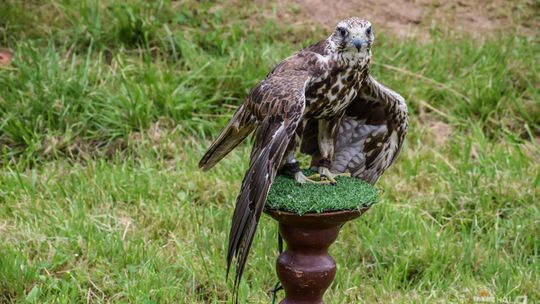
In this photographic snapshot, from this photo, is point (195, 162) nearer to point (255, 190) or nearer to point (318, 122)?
point (318, 122)

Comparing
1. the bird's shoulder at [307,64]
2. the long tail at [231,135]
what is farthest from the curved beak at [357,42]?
the long tail at [231,135]

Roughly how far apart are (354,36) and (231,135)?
64cm

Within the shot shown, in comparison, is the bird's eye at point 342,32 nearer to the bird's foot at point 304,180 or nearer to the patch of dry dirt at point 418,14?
the bird's foot at point 304,180

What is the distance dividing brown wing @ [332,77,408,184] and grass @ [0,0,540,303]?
65 centimetres

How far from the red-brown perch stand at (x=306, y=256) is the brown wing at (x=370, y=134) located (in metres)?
0.50

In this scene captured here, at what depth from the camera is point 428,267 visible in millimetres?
4062

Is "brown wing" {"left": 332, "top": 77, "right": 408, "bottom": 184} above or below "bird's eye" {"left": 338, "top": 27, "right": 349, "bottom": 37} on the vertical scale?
below

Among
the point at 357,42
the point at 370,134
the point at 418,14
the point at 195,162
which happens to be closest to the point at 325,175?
the point at 370,134

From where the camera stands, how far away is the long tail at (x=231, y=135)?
324 cm

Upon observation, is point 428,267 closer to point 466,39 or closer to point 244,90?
point 244,90

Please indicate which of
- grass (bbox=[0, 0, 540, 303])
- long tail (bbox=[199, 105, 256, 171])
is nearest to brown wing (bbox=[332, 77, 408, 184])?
long tail (bbox=[199, 105, 256, 171])

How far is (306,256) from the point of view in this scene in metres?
3.05

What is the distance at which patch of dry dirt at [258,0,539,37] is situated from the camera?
19.8ft

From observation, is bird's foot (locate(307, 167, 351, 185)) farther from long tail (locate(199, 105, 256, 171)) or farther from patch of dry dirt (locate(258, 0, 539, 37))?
patch of dry dirt (locate(258, 0, 539, 37))
